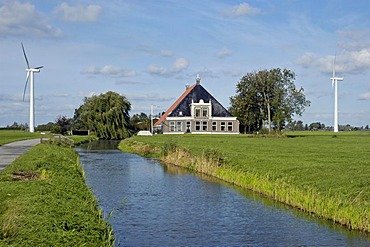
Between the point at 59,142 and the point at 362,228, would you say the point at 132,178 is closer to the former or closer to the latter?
the point at 362,228

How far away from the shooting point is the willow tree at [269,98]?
8131cm

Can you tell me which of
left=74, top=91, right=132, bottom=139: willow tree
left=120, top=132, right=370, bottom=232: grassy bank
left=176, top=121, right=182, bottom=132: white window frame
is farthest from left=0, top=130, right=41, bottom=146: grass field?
left=120, top=132, right=370, bottom=232: grassy bank

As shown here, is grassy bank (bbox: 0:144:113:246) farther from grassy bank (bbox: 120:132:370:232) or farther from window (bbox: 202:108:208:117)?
window (bbox: 202:108:208:117)

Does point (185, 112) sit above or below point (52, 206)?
above

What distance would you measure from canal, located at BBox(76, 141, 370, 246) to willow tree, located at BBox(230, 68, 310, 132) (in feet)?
186

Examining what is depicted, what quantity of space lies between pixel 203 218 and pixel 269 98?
6759 cm

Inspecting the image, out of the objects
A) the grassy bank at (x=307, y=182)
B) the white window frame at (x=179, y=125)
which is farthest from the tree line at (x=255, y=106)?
the grassy bank at (x=307, y=182)

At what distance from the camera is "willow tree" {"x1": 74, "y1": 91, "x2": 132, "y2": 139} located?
3417 inches

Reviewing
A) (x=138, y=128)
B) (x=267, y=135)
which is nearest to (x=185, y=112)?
(x=267, y=135)

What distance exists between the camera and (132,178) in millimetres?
28109

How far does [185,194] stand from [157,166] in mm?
14170

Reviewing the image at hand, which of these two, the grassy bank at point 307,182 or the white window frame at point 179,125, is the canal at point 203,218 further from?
the white window frame at point 179,125

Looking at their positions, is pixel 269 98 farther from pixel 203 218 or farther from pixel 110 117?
pixel 203 218

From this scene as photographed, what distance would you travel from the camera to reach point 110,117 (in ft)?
283
